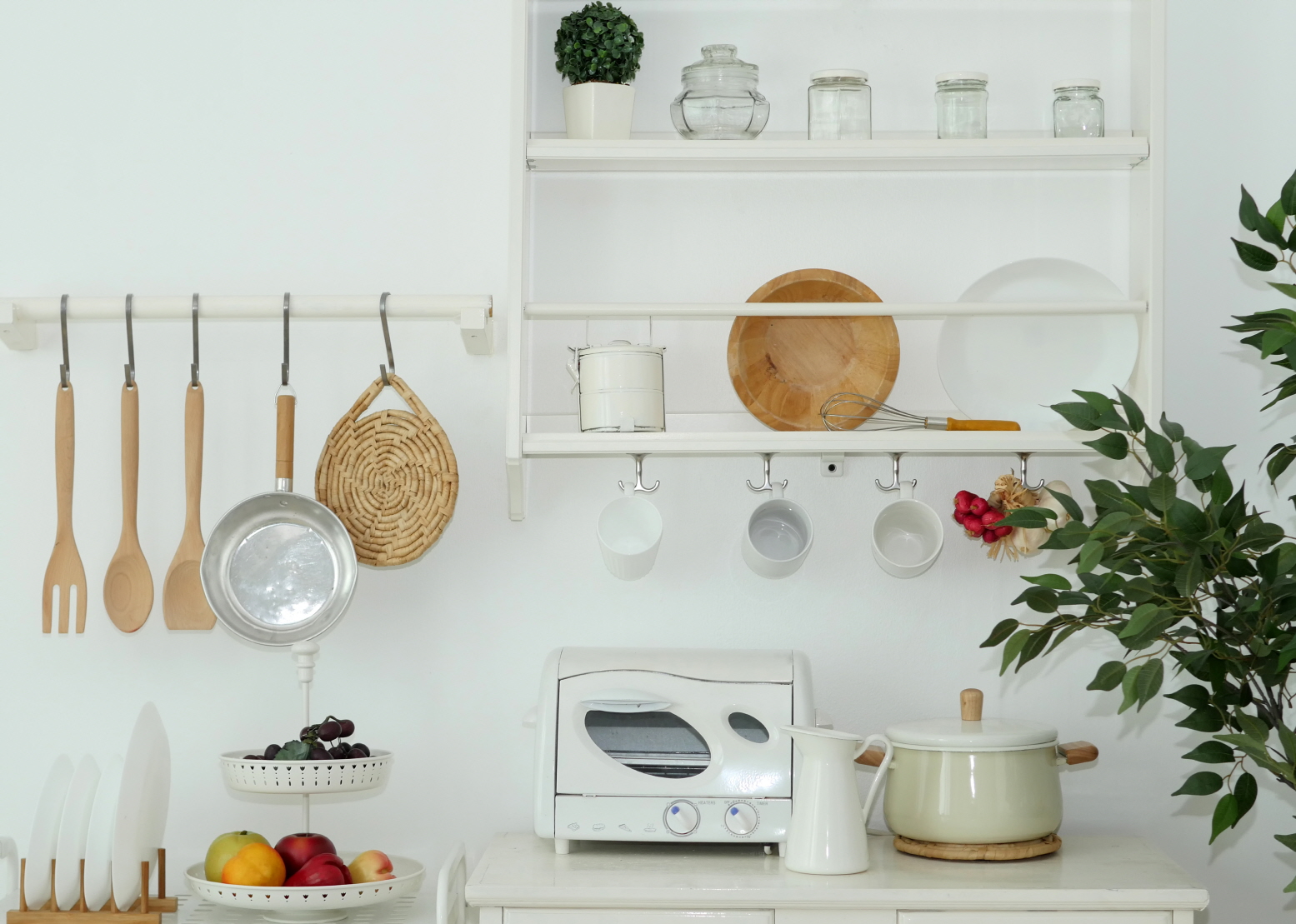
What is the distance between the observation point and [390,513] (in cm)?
180

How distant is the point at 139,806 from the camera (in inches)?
63.7

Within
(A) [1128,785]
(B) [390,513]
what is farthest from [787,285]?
(A) [1128,785]

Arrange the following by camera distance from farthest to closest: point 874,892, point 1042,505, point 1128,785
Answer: point 1128,785
point 1042,505
point 874,892

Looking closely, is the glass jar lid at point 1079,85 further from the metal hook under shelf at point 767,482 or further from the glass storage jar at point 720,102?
the metal hook under shelf at point 767,482

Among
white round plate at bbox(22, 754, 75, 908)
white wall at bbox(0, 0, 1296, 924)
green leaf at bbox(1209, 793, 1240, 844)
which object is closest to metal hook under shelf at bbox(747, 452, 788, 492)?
white wall at bbox(0, 0, 1296, 924)

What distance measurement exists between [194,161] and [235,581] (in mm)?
706

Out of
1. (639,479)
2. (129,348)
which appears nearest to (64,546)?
(129,348)

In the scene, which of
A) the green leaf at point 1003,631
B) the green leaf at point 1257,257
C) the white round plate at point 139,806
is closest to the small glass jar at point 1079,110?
the green leaf at point 1257,257

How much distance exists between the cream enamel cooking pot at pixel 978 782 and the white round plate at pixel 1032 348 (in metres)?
0.48

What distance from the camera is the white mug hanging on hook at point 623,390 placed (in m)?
1.73

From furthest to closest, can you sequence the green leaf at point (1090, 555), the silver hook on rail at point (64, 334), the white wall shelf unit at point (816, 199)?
the white wall shelf unit at point (816, 199) → the silver hook on rail at point (64, 334) → the green leaf at point (1090, 555)

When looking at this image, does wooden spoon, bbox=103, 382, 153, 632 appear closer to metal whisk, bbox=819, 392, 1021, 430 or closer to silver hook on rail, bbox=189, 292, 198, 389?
silver hook on rail, bbox=189, 292, 198, 389

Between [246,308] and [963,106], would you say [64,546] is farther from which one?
[963,106]

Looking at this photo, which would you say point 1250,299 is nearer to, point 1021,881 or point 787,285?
point 787,285
